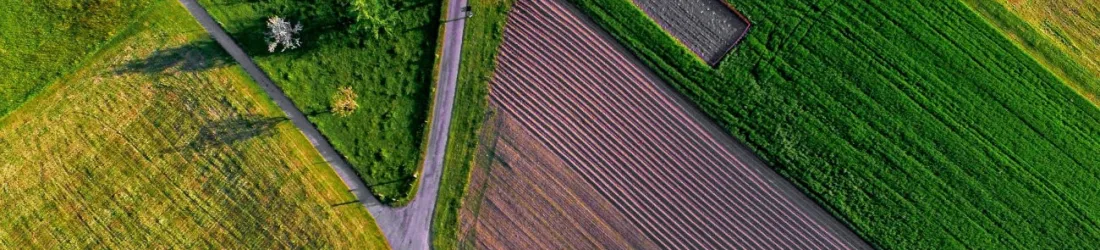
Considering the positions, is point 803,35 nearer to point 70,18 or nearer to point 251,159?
point 251,159

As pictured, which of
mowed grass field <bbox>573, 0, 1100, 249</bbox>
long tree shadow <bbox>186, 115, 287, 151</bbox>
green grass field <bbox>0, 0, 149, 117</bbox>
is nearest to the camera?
mowed grass field <bbox>573, 0, 1100, 249</bbox>

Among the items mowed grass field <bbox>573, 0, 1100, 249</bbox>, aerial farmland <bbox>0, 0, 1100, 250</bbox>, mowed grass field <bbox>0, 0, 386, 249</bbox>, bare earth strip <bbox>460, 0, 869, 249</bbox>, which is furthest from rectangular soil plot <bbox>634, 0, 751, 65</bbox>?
mowed grass field <bbox>0, 0, 386, 249</bbox>

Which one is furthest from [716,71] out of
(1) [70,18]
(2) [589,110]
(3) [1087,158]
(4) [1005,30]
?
(1) [70,18]

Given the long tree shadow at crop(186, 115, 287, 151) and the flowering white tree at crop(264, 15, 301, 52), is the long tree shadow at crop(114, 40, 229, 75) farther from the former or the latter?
the long tree shadow at crop(186, 115, 287, 151)

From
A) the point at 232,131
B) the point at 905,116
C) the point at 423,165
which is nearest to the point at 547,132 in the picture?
the point at 423,165

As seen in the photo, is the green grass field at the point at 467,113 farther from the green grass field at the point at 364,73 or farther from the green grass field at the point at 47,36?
the green grass field at the point at 47,36

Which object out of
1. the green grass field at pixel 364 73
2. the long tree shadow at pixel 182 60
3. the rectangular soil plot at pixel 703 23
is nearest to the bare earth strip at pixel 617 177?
the rectangular soil plot at pixel 703 23
